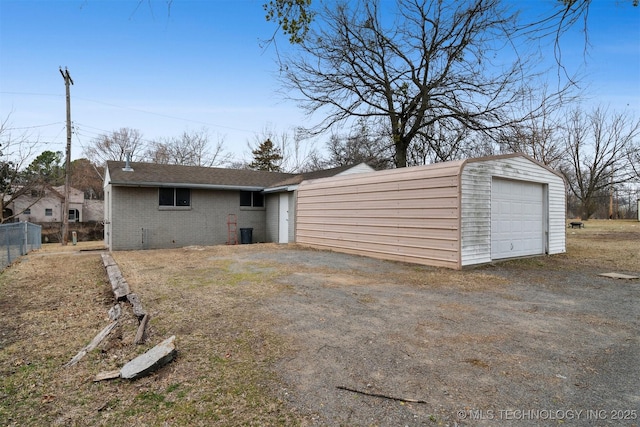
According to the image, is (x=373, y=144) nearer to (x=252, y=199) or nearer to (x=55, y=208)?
(x=252, y=199)

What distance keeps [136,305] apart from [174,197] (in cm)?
1038

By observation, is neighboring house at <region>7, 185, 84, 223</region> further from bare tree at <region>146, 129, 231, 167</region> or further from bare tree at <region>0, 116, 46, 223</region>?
bare tree at <region>0, 116, 46, 223</region>

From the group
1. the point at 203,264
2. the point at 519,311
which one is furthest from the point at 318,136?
the point at 519,311

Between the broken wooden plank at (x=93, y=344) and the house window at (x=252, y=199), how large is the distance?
12028mm

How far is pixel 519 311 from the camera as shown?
4.73 m

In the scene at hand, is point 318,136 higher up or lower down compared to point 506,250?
higher up

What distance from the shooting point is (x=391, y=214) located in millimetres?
9805

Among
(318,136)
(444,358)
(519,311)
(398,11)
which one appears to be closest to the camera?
(444,358)


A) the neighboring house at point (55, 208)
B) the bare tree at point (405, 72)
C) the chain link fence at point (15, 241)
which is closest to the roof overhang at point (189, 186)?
the chain link fence at point (15, 241)

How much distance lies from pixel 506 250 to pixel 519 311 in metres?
5.07

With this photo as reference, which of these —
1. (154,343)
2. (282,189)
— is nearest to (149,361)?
(154,343)

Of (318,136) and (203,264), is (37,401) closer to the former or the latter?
(203,264)

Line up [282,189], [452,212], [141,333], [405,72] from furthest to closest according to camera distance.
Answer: [405,72] → [282,189] → [452,212] → [141,333]

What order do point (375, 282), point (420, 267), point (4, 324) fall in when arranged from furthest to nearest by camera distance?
point (420, 267)
point (375, 282)
point (4, 324)
